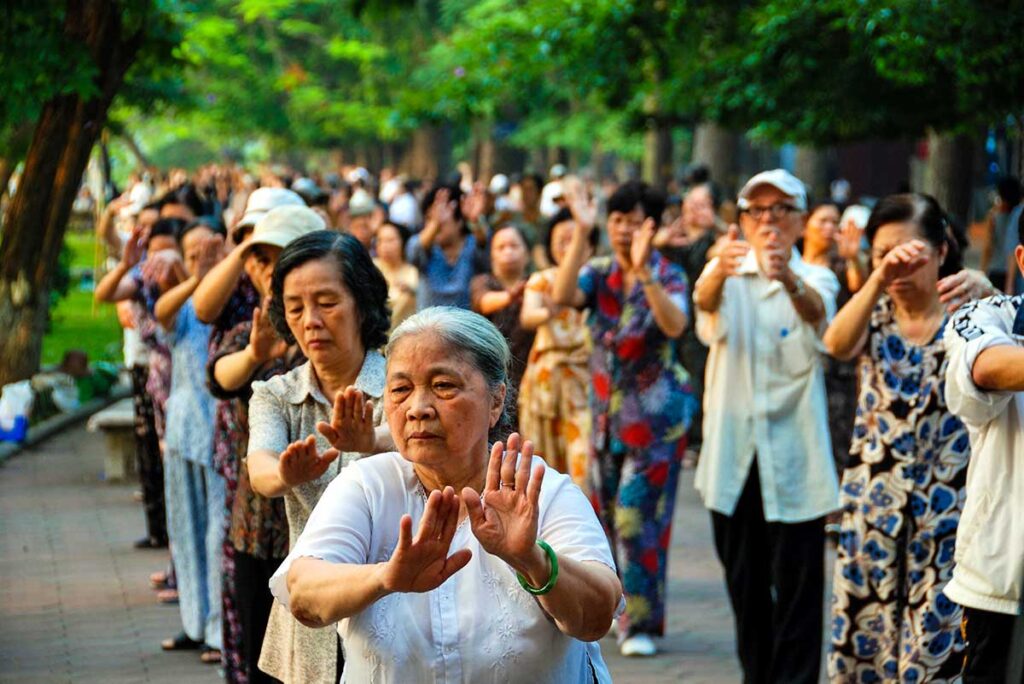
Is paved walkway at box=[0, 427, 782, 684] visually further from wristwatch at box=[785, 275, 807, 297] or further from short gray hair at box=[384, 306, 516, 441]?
short gray hair at box=[384, 306, 516, 441]

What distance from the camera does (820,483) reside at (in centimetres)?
716

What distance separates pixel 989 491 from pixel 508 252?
18.5 feet

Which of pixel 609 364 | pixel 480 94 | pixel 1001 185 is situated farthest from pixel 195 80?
pixel 609 364

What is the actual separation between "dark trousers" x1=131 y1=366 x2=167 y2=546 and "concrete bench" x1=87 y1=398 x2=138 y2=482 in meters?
2.41

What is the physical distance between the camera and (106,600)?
31.8 feet

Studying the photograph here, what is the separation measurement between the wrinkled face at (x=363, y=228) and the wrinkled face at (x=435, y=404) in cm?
1021

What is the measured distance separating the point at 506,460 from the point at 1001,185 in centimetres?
1265

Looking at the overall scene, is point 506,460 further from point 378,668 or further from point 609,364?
point 609,364

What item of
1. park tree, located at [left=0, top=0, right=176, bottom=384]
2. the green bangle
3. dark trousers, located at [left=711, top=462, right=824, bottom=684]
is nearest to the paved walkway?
dark trousers, located at [left=711, top=462, right=824, bottom=684]

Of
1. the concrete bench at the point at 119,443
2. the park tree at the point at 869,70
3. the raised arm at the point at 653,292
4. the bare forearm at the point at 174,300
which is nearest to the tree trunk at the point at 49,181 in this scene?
the bare forearm at the point at 174,300

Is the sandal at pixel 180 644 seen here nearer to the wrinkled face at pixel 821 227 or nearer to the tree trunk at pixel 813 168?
the wrinkled face at pixel 821 227

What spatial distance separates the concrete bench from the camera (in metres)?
13.6

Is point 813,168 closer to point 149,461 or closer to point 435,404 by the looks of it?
point 149,461

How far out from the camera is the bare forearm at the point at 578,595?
3.37 metres
